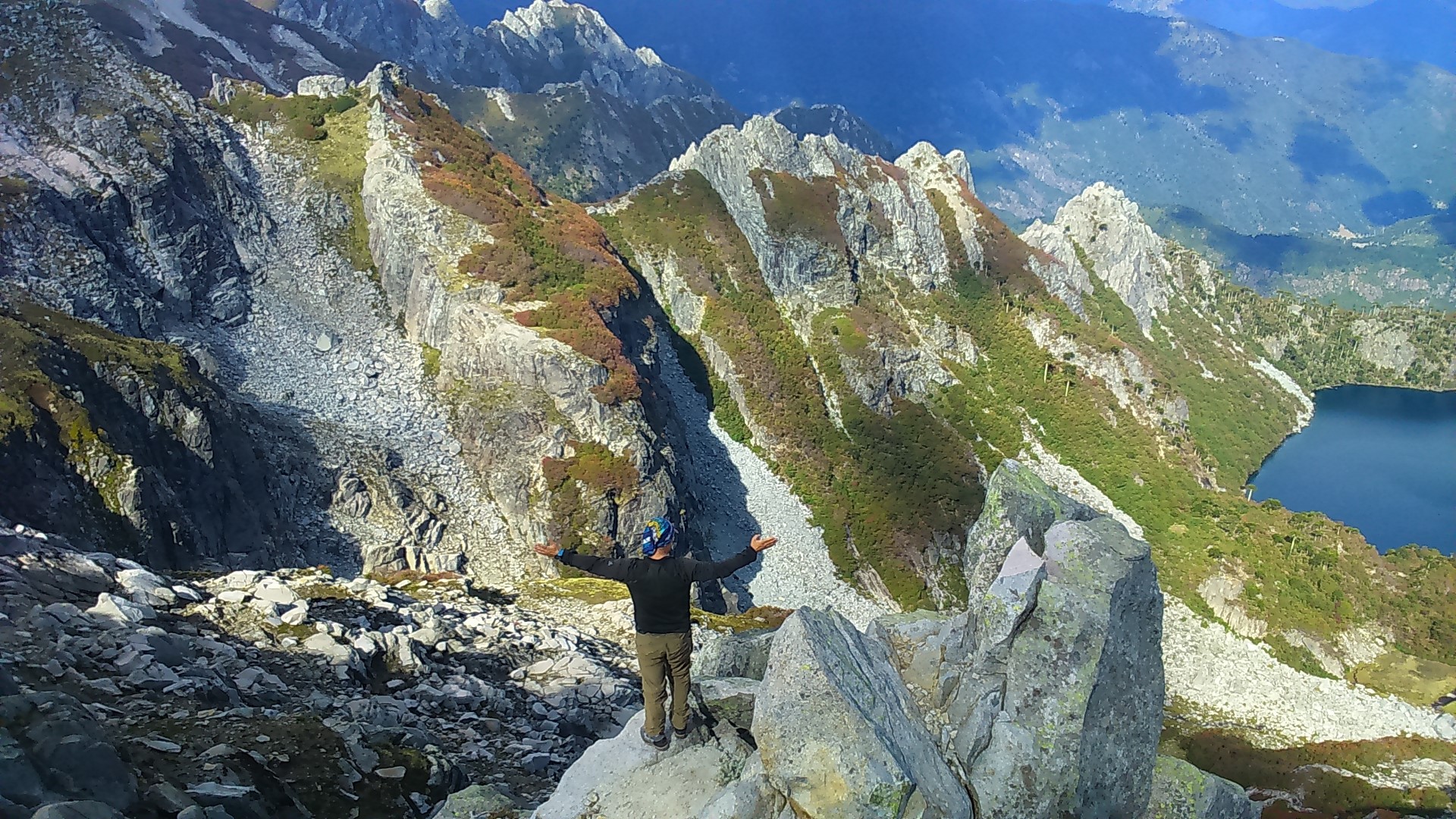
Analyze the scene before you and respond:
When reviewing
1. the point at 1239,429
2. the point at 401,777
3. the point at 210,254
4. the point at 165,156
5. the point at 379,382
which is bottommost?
the point at 401,777

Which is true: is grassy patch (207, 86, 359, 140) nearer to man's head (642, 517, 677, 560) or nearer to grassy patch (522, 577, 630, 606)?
grassy patch (522, 577, 630, 606)

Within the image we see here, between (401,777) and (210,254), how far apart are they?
46957 mm

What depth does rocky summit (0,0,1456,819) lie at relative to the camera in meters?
10.8

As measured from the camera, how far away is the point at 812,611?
34.3ft

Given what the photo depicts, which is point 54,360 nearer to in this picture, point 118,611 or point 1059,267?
point 118,611

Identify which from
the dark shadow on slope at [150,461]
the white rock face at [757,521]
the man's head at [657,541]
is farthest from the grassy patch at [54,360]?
the white rock face at [757,521]

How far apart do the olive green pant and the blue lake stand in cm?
11503

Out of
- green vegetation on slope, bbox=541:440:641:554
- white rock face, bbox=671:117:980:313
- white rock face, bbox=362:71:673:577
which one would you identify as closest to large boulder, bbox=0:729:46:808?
white rock face, bbox=362:71:673:577

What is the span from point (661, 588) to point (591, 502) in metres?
34.0

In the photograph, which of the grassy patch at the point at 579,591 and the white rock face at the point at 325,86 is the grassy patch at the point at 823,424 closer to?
the white rock face at the point at 325,86

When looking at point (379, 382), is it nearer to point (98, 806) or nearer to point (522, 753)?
point (522, 753)

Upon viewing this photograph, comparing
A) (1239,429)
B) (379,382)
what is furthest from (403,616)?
(1239,429)

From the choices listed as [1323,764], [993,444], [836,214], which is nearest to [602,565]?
[1323,764]

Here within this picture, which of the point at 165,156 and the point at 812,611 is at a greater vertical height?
the point at 165,156
